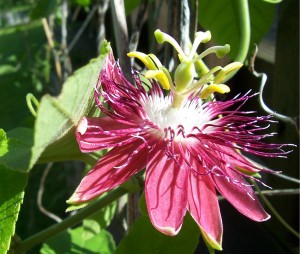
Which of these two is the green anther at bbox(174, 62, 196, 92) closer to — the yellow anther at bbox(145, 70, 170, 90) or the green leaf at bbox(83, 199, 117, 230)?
the yellow anther at bbox(145, 70, 170, 90)

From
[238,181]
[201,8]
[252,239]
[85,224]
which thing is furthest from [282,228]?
[238,181]

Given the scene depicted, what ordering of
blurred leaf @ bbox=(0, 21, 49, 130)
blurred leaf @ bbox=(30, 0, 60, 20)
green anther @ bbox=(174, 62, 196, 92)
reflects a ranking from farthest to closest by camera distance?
blurred leaf @ bbox=(0, 21, 49, 130) → blurred leaf @ bbox=(30, 0, 60, 20) → green anther @ bbox=(174, 62, 196, 92)

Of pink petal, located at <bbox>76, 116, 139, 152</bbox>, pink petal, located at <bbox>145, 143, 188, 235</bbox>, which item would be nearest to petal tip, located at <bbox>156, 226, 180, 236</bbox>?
pink petal, located at <bbox>145, 143, 188, 235</bbox>

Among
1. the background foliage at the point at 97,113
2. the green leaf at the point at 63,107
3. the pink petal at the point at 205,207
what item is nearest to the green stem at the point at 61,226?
the background foliage at the point at 97,113

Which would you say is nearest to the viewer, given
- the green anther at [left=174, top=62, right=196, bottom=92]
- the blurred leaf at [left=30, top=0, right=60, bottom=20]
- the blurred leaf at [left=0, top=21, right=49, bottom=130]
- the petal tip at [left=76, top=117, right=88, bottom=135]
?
the petal tip at [left=76, top=117, right=88, bottom=135]

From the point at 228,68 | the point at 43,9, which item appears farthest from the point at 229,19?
the point at 43,9

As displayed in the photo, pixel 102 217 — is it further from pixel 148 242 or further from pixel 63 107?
pixel 63 107

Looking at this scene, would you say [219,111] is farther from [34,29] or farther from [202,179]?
[34,29]

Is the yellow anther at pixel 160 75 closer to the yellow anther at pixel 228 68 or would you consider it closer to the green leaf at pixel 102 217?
the yellow anther at pixel 228 68
